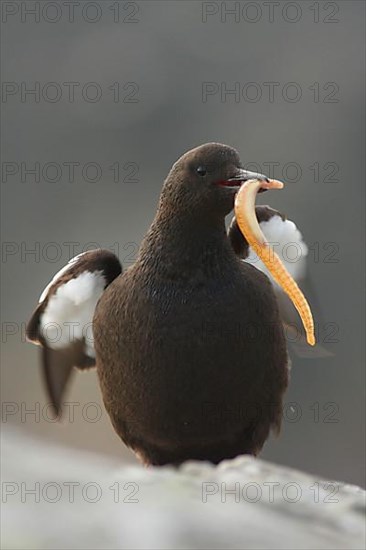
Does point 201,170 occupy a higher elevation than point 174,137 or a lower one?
higher

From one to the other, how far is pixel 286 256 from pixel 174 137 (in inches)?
319

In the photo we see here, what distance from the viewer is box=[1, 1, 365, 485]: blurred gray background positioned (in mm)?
13570

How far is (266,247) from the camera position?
5.28 metres

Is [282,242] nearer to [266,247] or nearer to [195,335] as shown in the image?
[266,247]

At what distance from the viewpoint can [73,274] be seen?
607cm

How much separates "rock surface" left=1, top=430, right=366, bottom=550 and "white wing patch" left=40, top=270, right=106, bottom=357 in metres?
2.70

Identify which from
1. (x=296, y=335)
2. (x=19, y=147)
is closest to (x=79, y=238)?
(x=19, y=147)

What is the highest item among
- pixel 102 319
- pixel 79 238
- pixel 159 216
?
pixel 159 216

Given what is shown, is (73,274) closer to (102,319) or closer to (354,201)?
(102,319)

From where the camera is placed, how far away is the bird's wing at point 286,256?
20.3 ft

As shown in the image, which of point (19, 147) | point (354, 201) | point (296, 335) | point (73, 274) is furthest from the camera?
point (19, 147)

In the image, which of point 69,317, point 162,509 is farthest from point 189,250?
point 162,509

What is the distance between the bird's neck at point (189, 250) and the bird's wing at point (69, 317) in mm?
647

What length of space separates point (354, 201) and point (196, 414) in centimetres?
887
